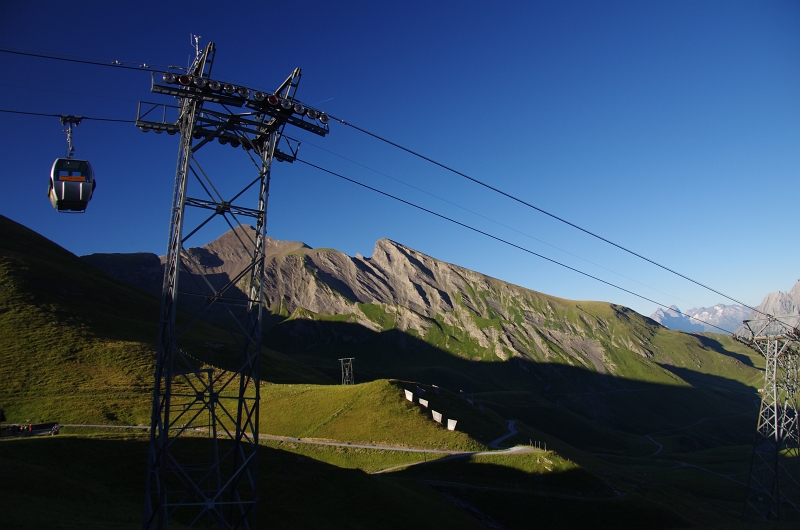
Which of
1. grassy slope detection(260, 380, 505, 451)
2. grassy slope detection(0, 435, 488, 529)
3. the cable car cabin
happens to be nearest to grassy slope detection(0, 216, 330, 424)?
grassy slope detection(260, 380, 505, 451)

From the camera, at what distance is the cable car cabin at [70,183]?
27.2 meters

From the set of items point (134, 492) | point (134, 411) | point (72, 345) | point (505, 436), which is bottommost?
point (505, 436)

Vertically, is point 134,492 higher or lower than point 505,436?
higher

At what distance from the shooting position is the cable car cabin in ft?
89.1

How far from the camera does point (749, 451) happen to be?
14262 cm

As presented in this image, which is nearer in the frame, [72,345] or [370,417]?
[370,417]

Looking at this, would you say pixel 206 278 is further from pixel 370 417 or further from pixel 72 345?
pixel 72 345

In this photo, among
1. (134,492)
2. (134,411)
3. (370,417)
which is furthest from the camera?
(370,417)

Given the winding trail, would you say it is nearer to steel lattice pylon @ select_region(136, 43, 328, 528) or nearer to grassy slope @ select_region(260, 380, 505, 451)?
grassy slope @ select_region(260, 380, 505, 451)

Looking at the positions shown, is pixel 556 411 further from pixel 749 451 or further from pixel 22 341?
pixel 22 341

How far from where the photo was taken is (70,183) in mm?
27250

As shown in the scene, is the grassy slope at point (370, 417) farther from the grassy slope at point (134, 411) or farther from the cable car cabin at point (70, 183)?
the cable car cabin at point (70, 183)

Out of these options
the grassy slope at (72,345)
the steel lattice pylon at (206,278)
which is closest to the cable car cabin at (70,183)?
the steel lattice pylon at (206,278)

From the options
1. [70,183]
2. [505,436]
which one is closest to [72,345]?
Result: [70,183]
